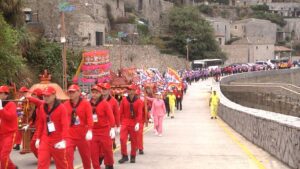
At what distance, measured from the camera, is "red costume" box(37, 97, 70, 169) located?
10.3 meters

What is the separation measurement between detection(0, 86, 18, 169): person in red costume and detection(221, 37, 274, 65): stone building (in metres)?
101

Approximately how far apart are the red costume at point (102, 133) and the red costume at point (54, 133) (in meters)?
2.06

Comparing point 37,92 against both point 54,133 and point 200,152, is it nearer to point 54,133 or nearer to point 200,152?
point 54,133

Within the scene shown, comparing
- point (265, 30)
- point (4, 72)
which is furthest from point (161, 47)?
point (4, 72)

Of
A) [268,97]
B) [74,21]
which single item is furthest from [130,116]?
[74,21]

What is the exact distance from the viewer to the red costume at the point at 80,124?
11.5 m

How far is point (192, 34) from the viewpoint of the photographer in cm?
9450

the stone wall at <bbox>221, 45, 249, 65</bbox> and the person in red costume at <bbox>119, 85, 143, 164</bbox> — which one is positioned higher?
the person in red costume at <bbox>119, 85, 143, 164</bbox>

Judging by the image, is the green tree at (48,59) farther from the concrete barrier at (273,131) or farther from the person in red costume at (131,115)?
the person in red costume at (131,115)

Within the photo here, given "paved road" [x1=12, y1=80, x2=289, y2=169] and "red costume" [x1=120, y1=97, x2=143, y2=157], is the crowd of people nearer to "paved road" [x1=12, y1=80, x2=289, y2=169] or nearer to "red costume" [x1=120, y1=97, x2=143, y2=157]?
"red costume" [x1=120, y1=97, x2=143, y2=157]

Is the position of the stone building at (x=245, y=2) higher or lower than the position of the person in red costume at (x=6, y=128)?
higher

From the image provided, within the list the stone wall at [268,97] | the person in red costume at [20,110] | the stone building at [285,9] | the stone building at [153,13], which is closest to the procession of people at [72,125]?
the person in red costume at [20,110]

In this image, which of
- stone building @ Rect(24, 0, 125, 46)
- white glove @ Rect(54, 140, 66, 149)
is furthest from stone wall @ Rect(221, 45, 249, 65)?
white glove @ Rect(54, 140, 66, 149)

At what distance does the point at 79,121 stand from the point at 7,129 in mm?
1387
